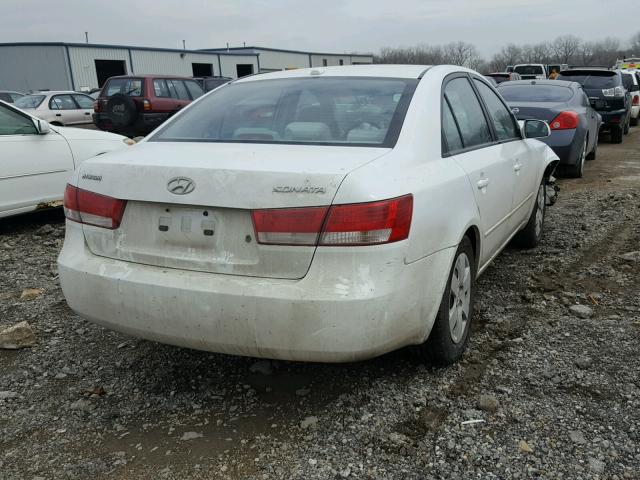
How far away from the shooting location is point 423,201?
2611 mm

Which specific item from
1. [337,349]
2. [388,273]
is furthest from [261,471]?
[388,273]

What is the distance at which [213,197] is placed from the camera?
2.47 m

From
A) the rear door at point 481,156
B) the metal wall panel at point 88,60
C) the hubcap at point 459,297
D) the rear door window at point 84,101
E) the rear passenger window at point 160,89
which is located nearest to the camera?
the hubcap at point 459,297

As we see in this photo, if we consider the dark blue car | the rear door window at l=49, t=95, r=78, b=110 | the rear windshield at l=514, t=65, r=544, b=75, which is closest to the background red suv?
the rear door window at l=49, t=95, r=78, b=110

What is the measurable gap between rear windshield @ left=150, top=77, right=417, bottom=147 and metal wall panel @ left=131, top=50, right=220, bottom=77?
4043cm

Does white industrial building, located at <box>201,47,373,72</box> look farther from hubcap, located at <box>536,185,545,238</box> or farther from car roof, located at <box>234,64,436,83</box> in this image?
car roof, located at <box>234,64,436,83</box>

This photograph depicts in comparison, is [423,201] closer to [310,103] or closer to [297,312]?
[297,312]

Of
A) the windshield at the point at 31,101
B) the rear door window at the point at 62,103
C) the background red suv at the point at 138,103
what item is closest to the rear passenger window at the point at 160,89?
the background red suv at the point at 138,103

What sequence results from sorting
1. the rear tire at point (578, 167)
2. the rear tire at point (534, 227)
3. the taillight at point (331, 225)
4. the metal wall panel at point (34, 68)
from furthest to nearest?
the metal wall panel at point (34, 68), the rear tire at point (578, 167), the rear tire at point (534, 227), the taillight at point (331, 225)

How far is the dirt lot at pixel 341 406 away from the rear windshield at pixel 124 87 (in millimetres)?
11882

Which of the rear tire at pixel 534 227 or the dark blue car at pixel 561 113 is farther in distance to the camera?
the dark blue car at pixel 561 113

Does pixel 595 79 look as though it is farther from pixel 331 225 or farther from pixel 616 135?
pixel 331 225

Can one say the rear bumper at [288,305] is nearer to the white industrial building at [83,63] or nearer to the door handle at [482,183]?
the door handle at [482,183]

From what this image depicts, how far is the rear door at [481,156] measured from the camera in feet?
10.7
